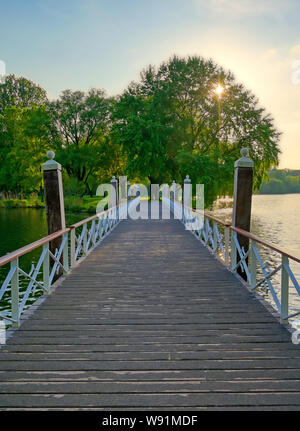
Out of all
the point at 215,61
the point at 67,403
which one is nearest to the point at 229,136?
the point at 215,61

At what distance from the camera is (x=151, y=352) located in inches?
134

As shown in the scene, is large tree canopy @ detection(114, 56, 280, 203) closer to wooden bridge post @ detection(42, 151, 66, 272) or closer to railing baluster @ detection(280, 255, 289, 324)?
wooden bridge post @ detection(42, 151, 66, 272)

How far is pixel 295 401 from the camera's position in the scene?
260cm

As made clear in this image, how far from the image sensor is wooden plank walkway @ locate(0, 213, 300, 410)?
2.67 m

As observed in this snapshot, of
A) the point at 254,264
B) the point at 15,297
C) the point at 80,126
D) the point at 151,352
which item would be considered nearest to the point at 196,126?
the point at 80,126

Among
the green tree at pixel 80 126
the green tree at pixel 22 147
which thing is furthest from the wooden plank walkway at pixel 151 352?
the green tree at pixel 22 147

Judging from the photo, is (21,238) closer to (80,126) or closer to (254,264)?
(254,264)

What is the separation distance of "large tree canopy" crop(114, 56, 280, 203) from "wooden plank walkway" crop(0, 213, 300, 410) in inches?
724

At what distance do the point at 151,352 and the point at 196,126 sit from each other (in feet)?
84.1

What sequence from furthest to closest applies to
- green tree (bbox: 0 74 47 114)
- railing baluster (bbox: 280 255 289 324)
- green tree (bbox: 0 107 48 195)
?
green tree (bbox: 0 74 47 114), green tree (bbox: 0 107 48 195), railing baluster (bbox: 280 255 289 324)

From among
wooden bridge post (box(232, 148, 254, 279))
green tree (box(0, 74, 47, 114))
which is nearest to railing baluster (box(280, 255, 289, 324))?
wooden bridge post (box(232, 148, 254, 279))

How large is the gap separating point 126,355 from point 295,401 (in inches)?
62.5

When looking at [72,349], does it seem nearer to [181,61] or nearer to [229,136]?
[229,136]

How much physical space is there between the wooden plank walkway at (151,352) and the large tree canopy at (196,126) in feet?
60.3
